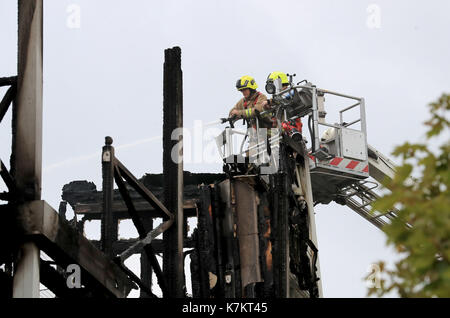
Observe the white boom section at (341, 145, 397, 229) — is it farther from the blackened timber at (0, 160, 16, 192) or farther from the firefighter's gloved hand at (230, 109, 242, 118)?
the blackened timber at (0, 160, 16, 192)

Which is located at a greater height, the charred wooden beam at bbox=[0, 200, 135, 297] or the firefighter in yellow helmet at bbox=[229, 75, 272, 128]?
the firefighter in yellow helmet at bbox=[229, 75, 272, 128]

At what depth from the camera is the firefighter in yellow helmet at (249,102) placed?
1822 cm

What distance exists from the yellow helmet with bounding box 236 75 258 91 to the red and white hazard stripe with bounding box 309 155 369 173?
2.13 metres

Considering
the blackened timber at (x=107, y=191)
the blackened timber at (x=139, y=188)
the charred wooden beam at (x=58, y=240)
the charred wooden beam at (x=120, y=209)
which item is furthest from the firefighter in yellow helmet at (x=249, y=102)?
the charred wooden beam at (x=58, y=240)

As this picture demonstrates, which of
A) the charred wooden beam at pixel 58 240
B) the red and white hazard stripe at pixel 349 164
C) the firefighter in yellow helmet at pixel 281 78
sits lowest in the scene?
the charred wooden beam at pixel 58 240

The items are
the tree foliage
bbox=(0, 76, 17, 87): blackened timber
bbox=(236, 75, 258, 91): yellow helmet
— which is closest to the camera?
the tree foliage

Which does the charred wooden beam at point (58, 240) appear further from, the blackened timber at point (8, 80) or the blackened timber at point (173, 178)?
the blackened timber at point (8, 80)

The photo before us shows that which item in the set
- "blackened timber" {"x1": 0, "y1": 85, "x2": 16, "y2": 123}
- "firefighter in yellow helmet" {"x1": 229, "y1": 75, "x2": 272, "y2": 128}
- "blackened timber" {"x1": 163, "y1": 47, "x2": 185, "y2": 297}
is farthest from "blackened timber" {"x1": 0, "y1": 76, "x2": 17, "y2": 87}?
"firefighter in yellow helmet" {"x1": 229, "y1": 75, "x2": 272, "y2": 128}

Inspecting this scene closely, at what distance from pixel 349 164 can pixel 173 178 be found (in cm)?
792

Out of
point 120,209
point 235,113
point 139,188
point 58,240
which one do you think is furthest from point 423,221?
point 120,209

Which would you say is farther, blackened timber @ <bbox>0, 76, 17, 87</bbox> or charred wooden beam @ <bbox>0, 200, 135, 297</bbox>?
blackened timber @ <bbox>0, 76, 17, 87</bbox>

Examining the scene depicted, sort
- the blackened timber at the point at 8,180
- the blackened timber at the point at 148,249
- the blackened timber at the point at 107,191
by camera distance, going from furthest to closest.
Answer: the blackened timber at the point at 148,249 < the blackened timber at the point at 107,191 < the blackened timber at the point at 8,180

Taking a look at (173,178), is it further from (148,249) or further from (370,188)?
(370,188)

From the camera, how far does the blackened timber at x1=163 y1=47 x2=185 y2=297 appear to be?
11.8 m
